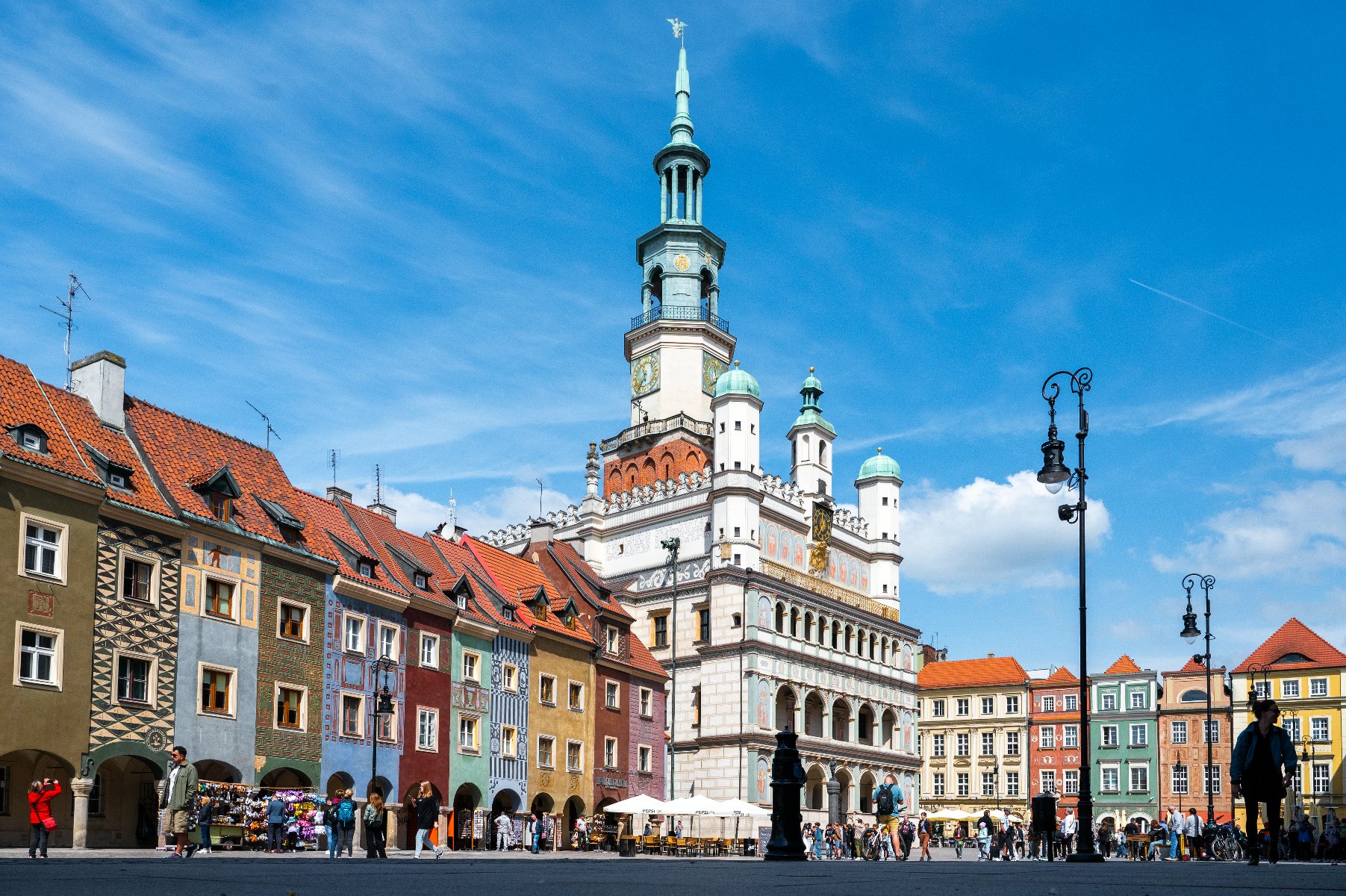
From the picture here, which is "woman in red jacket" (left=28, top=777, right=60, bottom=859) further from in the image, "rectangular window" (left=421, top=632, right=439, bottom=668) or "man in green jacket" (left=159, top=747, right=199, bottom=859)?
"rectangular window" (left=421, top=632, right=439, bottom=668)

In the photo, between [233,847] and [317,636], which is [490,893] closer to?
[233,847]

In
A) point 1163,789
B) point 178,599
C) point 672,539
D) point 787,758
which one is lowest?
point 1163,789

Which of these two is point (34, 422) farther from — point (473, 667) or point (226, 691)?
point (473, 667)

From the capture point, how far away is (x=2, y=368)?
111 feet

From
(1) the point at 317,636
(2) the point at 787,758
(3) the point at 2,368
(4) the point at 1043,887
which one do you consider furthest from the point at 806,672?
(4) the point at 1043,887

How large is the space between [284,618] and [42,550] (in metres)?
8.34

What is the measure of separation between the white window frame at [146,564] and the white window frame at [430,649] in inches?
448

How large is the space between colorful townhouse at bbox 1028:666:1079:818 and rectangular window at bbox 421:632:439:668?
57980 millimetres

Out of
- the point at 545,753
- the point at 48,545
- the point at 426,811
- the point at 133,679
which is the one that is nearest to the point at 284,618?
the point at 133,679

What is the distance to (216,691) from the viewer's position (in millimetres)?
35812

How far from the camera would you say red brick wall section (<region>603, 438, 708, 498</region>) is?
7562 centimetres

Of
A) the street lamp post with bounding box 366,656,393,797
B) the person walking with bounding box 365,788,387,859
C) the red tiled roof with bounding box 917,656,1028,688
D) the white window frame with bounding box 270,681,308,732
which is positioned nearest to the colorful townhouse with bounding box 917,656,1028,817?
the red tiled roof with bounding box 917,656,1028,688

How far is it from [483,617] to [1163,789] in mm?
58500

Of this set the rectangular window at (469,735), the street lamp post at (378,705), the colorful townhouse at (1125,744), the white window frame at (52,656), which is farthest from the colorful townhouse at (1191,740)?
the white window frame at (52,656)
